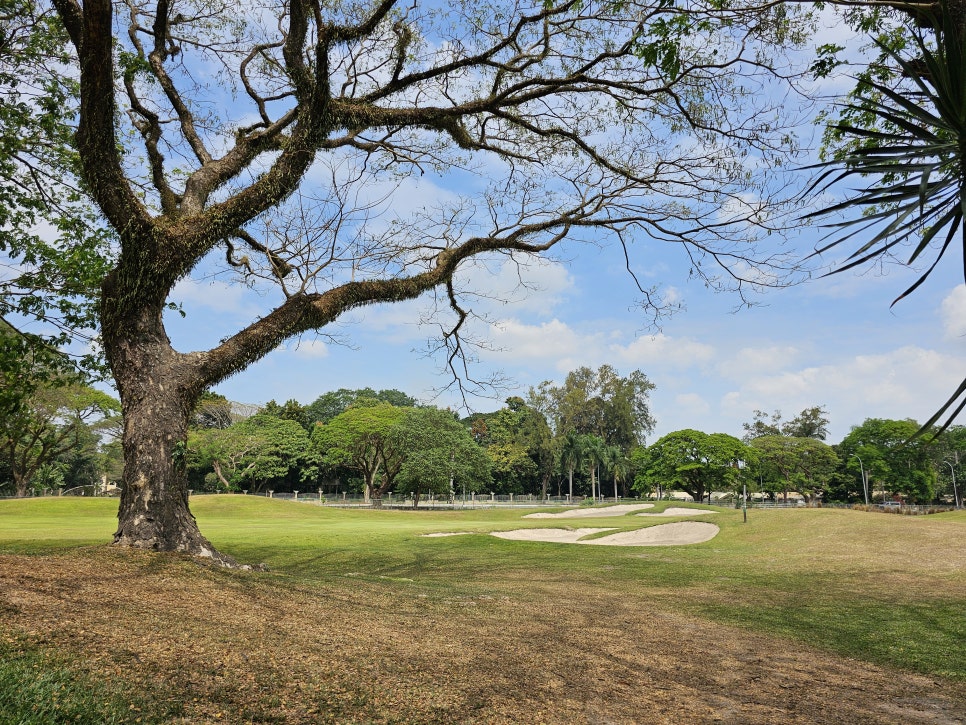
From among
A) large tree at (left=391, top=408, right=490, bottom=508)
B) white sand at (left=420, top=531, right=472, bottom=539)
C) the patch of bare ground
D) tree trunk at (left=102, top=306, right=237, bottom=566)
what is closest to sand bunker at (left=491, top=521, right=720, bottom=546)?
white sand at (left=420, top=531, right=472, bottom=539)

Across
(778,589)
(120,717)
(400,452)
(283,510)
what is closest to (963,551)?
(778,589)

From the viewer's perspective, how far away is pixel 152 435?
868 cm

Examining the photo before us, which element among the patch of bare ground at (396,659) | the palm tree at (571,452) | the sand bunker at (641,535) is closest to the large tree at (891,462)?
the palm tree at (571,452)

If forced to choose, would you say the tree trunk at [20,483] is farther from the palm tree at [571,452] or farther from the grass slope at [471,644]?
the palm tree at [571,452]

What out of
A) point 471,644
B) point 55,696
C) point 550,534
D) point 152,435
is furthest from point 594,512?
point 55,696

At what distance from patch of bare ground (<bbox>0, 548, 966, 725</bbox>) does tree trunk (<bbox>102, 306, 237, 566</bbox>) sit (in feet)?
2.13

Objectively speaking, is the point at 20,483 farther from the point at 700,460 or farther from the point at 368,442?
the point at 700,460

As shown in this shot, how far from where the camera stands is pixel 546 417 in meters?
63.0

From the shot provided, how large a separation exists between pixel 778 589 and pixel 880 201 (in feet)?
33.4

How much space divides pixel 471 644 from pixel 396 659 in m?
1.13

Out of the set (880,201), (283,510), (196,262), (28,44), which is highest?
Answer: (28,44)

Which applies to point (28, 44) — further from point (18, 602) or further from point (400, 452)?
point (400, 452)

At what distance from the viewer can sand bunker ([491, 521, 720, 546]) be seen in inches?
906

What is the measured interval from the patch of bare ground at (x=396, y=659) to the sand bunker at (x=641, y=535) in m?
15.0
